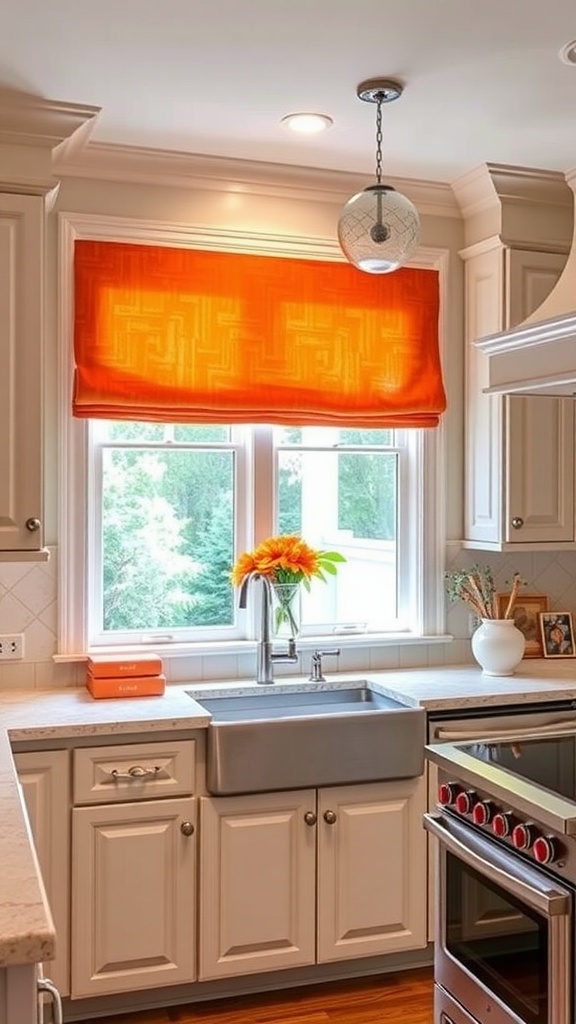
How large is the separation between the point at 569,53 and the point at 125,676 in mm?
2183

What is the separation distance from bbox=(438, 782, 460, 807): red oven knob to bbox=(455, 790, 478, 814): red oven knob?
0.13 ft

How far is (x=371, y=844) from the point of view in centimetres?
318

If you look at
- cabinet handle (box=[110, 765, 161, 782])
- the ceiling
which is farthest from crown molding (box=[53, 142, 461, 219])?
cabinet handle (box=[110, 765, 161, 782])

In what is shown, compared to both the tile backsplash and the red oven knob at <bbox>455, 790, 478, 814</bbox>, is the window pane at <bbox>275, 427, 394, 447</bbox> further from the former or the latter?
the red oven knob at <bbox>455, 790, 478, 814</bbox>

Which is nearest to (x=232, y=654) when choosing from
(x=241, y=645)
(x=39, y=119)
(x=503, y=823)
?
(x=241, y=645)

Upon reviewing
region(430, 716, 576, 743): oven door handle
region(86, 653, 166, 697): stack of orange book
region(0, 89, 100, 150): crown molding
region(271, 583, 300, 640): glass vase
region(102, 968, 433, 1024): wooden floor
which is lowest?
region(102, 968, 433, 1024): wooden floor

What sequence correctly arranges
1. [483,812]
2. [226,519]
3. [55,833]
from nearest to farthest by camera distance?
[483,812] → [55,833] → [226,519]

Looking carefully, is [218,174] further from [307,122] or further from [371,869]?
[371,869]

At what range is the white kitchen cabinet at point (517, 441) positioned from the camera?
144 inches

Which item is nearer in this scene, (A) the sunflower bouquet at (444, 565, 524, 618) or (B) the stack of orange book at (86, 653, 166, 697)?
(B) the stack of orange book at (86, 653, 166, 697)

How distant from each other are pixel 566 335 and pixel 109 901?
197cm

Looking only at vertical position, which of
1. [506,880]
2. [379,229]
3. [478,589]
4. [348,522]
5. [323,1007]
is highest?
[379,229]

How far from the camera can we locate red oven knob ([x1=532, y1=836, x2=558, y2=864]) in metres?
2.04

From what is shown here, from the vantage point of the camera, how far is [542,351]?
2375mm
